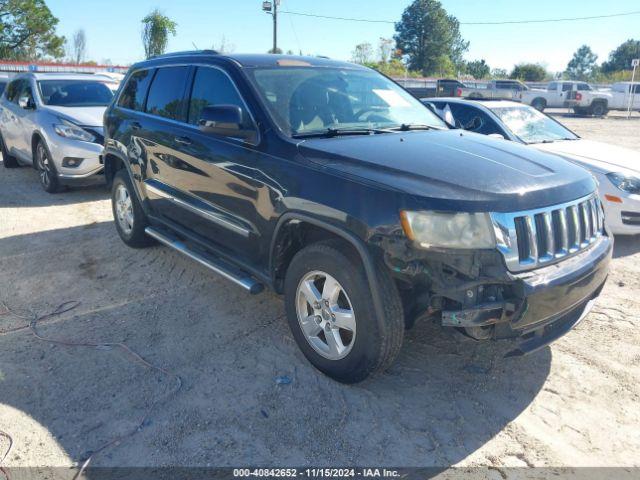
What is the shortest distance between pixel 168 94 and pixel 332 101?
66.5 inches

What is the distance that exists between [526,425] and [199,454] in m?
1.76

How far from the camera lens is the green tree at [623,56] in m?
81.1

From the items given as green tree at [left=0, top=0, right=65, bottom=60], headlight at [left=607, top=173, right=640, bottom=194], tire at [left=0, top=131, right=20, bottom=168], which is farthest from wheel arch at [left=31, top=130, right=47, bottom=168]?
green tree at [left=0, top=0, right=65, bottom=60]

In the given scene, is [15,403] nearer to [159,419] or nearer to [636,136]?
[159,419]

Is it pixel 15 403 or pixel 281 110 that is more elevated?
pixel 281 110

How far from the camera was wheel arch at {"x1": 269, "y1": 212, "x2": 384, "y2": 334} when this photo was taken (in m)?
2.82

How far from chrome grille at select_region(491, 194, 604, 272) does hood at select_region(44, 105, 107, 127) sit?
23.1 feet

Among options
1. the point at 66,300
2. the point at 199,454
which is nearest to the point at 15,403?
the point at 199,454

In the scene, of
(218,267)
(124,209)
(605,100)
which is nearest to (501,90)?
(605,100)

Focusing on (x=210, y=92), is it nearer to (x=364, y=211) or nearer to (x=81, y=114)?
(x=364, y=211)

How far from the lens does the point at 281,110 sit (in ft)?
12.0

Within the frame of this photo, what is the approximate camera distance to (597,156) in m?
6.45

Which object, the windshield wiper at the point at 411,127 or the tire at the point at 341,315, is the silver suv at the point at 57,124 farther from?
the tire at the point at 341,315

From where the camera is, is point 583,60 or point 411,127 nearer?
point 411,127
